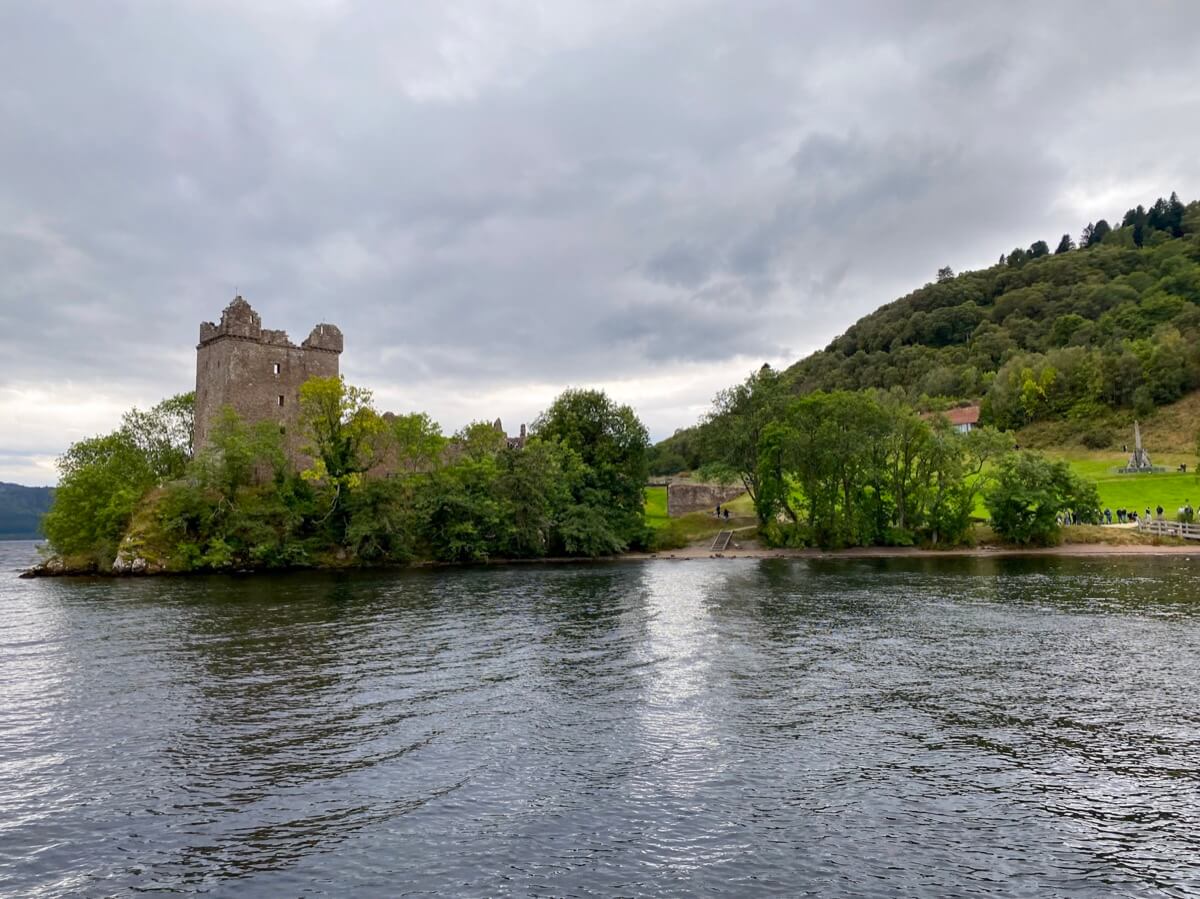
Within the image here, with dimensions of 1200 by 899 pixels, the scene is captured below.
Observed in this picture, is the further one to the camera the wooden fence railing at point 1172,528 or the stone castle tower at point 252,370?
the stone castle tower at point 252,370

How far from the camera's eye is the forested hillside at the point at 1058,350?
120 metres

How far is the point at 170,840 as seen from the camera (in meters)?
11.5

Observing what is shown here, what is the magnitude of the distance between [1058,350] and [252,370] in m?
126

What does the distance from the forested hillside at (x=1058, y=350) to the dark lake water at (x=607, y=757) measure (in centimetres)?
5605

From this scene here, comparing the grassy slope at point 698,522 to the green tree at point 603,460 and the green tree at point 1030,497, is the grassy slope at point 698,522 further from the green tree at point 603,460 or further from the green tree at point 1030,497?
the green tree at point 1030,497

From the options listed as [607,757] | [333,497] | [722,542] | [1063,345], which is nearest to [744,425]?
[722,542]

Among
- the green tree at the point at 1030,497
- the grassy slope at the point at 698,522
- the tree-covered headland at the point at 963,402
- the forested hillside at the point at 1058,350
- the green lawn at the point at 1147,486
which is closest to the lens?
the green tree at the point at 1030,497

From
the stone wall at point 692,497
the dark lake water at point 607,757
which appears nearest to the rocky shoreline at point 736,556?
the stone wall at point 692,497

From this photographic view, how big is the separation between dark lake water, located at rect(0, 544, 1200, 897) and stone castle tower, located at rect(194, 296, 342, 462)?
133ft

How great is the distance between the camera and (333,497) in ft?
212

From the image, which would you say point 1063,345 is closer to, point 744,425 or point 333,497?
point 744,425

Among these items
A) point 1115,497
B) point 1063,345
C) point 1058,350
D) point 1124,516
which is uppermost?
point 1063,345

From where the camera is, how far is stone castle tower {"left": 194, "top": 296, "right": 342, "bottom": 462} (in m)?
67.4

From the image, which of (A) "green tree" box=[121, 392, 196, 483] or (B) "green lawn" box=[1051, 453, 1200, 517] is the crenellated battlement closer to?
(A) "green tree" box=[121, 392, 196, 483]
